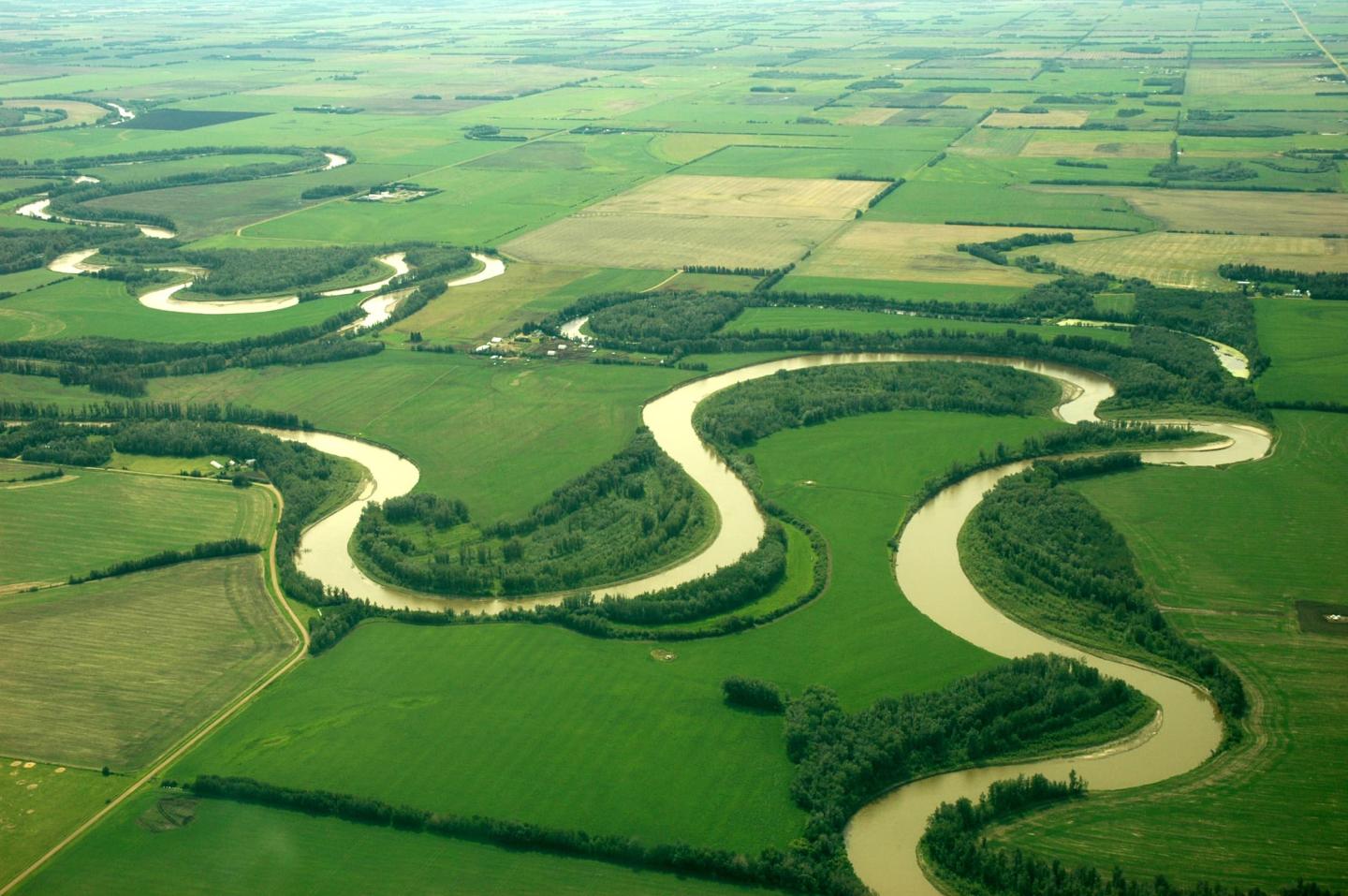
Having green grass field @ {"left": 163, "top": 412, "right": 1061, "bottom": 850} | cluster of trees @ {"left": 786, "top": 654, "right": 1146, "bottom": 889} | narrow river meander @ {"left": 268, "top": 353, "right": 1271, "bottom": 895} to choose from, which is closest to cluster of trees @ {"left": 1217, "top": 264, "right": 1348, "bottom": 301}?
narrow river meander @ {"left": 268, "top": 353, "right": 1271, "bottom": 895}

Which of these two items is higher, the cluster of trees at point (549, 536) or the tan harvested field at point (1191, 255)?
the tan harvested field at point (1191, 255)

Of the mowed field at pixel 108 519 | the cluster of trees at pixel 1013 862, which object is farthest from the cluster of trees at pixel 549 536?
the cluster of trees at pixel 1013 862

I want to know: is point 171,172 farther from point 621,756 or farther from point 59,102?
point 621,756

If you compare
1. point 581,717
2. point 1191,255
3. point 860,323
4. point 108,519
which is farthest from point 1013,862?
point 1191,255

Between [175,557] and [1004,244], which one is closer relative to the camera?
[175,557]

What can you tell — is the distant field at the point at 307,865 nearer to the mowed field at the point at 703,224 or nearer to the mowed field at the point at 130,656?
the mowed field at the point at 130,656

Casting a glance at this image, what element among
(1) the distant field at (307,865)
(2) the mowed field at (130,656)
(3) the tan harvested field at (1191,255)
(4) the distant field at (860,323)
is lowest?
(1) the distant field at (307,865)

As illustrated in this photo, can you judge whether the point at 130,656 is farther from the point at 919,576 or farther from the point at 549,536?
the point at 919,576
